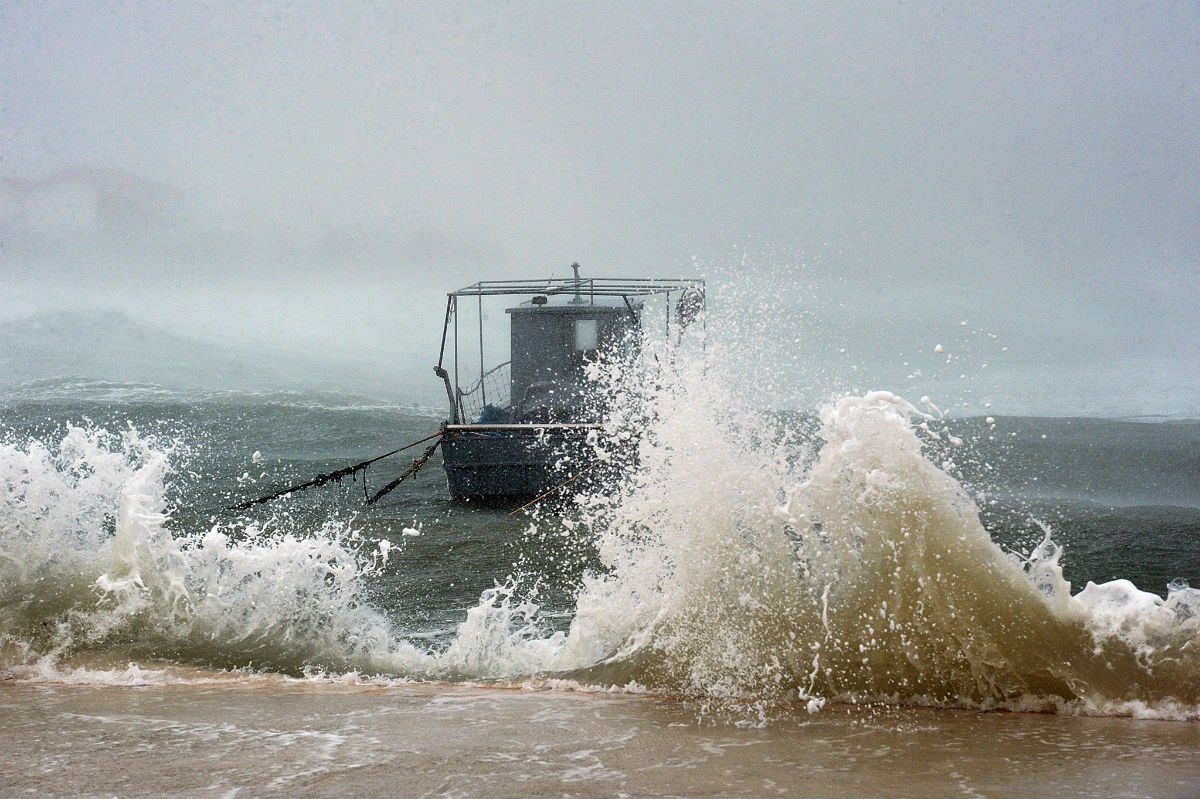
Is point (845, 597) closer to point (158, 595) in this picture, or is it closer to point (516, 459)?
point (158, 595)

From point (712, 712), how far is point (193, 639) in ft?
12.7

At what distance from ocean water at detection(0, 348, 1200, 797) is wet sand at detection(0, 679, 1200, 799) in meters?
0.02

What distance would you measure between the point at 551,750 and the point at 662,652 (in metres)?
1.57

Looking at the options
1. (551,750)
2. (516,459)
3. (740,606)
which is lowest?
(551,750)

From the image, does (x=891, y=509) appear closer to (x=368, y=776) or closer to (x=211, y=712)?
(x=368, y=776)

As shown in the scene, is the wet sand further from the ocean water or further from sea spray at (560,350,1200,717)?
sea spray at (560,350,1200,717)

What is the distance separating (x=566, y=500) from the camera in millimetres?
15781

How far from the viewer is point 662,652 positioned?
5961 millimetres

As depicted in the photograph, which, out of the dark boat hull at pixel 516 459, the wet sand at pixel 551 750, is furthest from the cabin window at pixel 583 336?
the wet sand at pixel 551 750

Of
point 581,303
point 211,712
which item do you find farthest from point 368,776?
point 581,303

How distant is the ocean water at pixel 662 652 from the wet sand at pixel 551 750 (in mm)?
21

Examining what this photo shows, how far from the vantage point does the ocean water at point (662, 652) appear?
426 centimetres

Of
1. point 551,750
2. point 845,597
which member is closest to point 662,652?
point 845,597

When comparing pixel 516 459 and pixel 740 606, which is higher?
pixel 516 459
